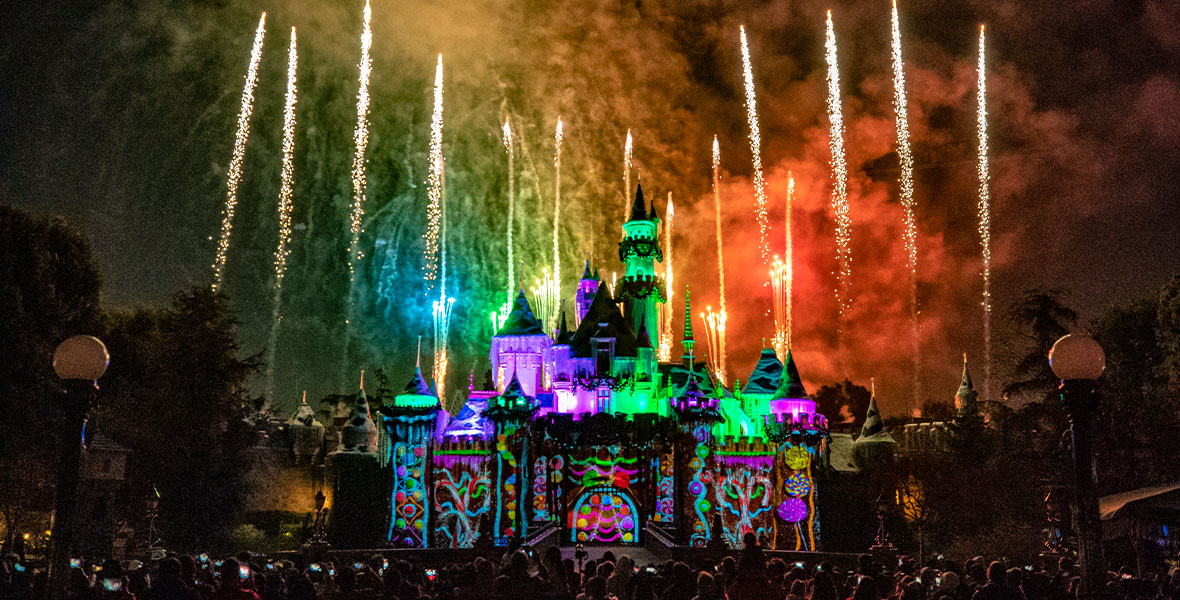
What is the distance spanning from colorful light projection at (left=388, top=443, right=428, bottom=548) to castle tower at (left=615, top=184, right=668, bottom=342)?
54.3ft

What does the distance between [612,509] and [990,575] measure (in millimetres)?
34531

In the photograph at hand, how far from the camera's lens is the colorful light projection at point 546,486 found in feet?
148

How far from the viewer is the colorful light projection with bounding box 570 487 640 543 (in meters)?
45.9

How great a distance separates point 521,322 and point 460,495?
13.0m

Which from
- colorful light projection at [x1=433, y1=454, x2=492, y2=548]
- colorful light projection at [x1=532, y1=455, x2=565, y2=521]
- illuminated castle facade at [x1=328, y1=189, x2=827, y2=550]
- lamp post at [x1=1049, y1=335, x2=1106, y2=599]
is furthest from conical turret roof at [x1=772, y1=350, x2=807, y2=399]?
lamp post at [x1=1049, y1=335, x2=1106, y2=599]

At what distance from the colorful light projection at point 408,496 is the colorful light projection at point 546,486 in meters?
5.48

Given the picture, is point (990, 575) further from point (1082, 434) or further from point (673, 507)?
point (673, 507)

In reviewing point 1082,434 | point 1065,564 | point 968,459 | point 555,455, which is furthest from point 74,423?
point 968,459

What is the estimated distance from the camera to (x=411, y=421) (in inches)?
1829

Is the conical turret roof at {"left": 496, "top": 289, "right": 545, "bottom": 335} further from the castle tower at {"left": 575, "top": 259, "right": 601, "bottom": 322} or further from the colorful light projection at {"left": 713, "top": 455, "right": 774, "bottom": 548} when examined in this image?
the colorful light projection at {"left": 713, "top": 455, "right": 774, "bottom": 548}

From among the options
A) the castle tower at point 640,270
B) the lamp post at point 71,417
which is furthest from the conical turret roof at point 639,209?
the lamp post at point 71,417

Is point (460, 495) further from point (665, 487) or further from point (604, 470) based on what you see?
point (665, 487)

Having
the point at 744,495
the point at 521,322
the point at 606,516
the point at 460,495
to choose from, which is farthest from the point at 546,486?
the point at 521,322

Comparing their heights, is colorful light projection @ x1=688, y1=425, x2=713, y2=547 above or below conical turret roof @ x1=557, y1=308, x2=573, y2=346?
below
